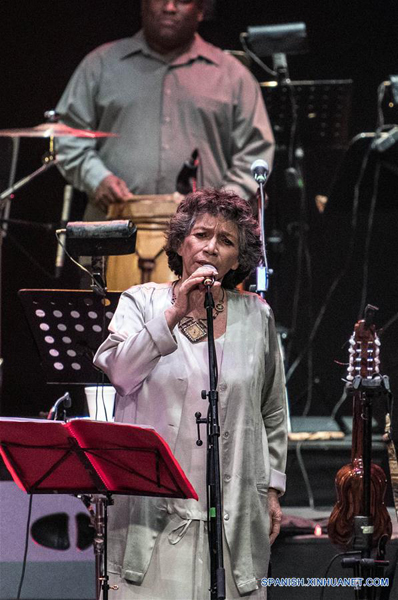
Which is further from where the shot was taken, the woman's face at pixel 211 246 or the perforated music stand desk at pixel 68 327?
the perforated music stand desk at pixel 68 327

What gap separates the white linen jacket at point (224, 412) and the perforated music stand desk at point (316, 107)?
3.34 meters

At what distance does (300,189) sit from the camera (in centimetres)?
748

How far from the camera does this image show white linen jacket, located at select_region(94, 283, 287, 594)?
10.4 ft

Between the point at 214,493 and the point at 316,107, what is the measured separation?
4.10 meters

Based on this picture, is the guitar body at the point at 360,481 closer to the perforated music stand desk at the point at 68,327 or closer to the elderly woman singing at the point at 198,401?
the elderly woman singing at the point at 198,401

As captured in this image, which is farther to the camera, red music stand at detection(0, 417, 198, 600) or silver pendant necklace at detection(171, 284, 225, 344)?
silver pendant necklace at detection(171, 284, 225, 344)

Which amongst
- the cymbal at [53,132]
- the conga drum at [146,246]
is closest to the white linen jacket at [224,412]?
the conga drum at [146,246]

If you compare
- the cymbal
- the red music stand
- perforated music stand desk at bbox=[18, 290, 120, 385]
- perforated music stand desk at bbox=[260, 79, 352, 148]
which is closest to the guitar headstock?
perforated music stand desk at bbox=[18, 290, 120, 385]

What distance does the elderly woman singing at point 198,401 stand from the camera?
314cm

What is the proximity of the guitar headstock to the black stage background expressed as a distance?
10.4 ft

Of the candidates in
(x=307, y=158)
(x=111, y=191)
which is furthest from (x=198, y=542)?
(x=307, y=158)

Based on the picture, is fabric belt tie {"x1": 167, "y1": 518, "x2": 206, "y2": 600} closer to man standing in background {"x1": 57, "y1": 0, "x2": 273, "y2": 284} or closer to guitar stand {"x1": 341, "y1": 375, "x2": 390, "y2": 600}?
guitar stand {"x1": 341, "y1": 375, "x2": 390, "y2": 600}

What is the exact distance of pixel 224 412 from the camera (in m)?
3.26

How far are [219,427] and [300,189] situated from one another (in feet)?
15.3
